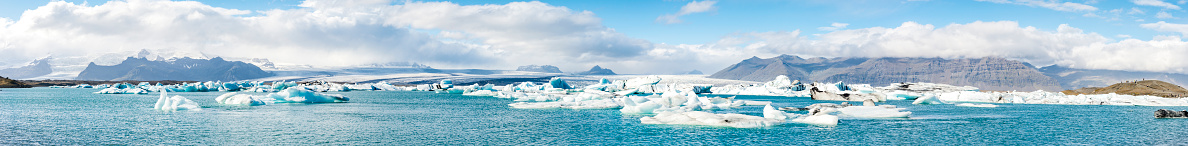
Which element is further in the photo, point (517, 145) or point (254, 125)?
point (254, 125)

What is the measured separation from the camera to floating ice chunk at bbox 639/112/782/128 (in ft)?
72.8

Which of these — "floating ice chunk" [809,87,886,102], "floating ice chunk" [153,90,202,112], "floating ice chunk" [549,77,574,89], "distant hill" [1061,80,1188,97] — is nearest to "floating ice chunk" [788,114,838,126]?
"floating ice chunk" [153,90,202,112]

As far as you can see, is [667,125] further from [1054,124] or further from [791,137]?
[1054,124]

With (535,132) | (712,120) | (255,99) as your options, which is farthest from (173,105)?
(712,120)

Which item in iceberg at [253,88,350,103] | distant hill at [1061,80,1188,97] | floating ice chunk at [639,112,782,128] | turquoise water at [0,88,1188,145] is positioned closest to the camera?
turquoise water at [0,88,1188,145]

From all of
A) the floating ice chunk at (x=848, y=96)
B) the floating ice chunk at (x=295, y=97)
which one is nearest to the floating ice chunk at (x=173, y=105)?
the floating ice chunk at (x=295, y=97)

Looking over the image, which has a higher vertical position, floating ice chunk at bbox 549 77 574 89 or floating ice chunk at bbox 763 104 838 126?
floating ice chunk at bbox 549 77 574 89

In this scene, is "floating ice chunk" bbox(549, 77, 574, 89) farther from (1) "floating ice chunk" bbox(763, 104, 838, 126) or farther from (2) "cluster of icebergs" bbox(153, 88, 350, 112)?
(1) "floating ice chunk" bbox(763, 104, 838, 126)

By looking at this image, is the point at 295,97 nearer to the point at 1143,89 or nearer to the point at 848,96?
the point at 848,96

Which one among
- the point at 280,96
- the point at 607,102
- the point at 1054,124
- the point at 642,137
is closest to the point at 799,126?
the point at 642,137

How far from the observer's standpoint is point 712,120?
2236 cm

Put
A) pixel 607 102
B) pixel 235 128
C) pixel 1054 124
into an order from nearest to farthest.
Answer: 1. pixel 235 128
2. pixel 1054 124
3. pixel 607 102

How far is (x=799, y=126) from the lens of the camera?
74.2ft

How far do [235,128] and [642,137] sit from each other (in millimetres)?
12146
